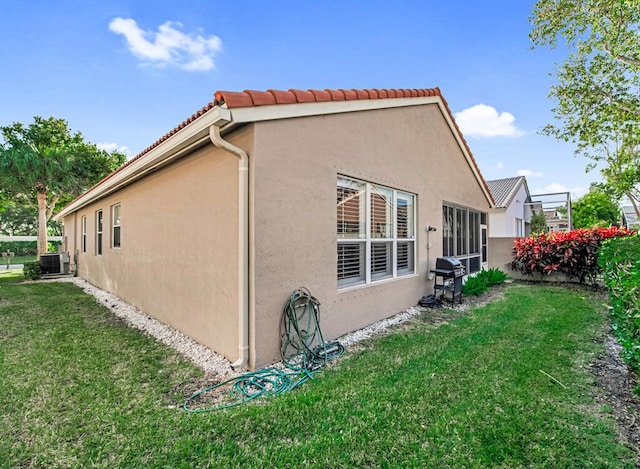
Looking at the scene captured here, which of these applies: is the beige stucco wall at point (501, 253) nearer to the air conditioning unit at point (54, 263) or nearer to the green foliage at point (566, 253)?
the green foliage at point (566, 253)

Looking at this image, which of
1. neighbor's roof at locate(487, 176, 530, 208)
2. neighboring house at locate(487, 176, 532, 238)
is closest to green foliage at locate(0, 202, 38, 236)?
neighboring house at locate(487, 176, 532, 238)

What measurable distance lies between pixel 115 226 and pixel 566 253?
14.7 metres

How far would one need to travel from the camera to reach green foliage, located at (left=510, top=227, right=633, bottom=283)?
10.2 metres

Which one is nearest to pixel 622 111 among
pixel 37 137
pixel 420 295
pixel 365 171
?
pixel 420 295

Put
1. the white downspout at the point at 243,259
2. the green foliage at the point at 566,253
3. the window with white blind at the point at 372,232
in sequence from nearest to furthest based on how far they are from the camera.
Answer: the white downspout at the point at 243,259, the window with white blind at the point at 372,232, the green foliage at the point at 566,253

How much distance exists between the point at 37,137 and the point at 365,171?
91.3ft

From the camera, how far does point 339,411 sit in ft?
9.46

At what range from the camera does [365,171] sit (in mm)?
5715

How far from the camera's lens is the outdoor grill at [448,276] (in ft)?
25.0

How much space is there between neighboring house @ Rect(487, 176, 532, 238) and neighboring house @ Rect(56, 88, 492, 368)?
1231cm

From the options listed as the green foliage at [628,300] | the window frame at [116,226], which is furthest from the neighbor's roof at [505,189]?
the window frame at [116,226]

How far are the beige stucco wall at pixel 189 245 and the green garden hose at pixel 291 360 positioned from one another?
628 mm

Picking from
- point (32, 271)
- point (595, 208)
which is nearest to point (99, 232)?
point (32, 271)

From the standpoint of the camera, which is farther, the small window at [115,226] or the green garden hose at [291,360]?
the small window at [115,226]
